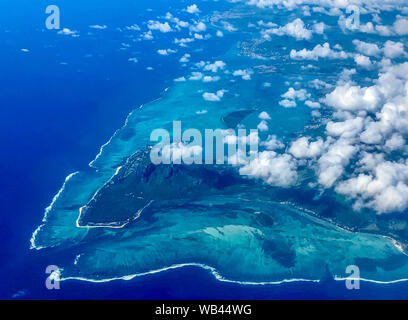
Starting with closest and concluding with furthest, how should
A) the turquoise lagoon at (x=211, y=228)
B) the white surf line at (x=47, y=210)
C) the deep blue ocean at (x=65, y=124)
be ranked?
the deep blue ocean at (x=65, y=124), the turquoise lagoon at (x=211, y=228), the white surf line at (x=47, y=210)

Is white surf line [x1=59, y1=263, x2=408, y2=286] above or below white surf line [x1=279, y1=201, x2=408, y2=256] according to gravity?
below

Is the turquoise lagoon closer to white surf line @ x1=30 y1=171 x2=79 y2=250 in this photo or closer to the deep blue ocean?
white surf line @ x1=30 y1=171 x2=79 y2=250

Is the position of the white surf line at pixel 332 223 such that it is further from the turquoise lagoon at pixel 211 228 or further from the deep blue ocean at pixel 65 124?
the deep blue ocean at pixel 65 124

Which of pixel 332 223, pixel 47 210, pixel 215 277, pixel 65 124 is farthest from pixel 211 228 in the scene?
pixel 65 124

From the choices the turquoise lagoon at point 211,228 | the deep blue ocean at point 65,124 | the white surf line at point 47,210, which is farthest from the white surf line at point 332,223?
the white surf line at point 47,210

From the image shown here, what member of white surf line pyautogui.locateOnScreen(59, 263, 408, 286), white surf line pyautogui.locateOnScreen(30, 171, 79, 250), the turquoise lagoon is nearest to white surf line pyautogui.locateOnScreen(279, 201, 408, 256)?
the turquoise lagoon

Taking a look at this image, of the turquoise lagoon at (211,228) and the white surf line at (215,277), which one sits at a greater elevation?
the turquoise lagoon at (211,228)

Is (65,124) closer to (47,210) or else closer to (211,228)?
(47,210)

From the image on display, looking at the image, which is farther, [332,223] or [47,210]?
[332,223]
